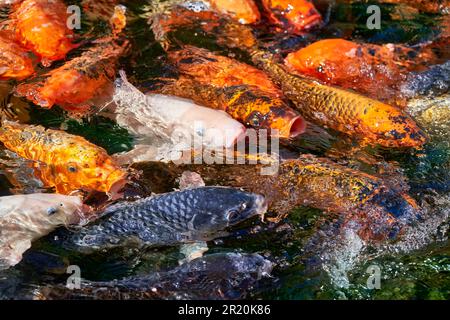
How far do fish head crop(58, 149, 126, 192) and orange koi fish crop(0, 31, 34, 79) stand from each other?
137 cm

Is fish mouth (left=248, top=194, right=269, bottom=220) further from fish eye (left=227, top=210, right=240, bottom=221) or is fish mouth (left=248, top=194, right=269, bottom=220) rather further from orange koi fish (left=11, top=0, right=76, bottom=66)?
orange koi fish (left=11, top=0, right=76, bottom=66)

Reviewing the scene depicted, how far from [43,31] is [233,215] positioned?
2.49m

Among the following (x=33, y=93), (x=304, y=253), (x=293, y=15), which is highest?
(x=293, y=15)

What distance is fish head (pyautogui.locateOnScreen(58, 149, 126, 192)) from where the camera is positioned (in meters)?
3.92

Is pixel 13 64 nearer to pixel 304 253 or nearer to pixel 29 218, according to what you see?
pixel 29 218

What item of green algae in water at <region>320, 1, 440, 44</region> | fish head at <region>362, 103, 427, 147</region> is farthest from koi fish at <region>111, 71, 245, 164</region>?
green algae in water at <region>320, 1, 440, 44</region>

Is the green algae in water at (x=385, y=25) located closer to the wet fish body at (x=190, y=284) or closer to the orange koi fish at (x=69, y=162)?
the orange koi fish at (x=69, y=162)

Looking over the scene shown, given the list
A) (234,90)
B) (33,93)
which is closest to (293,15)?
(234,90)

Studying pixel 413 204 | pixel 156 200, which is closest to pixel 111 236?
pixel 156 200

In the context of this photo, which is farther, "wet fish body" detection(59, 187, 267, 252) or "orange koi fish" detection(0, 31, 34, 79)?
"orange koi fish" detection(0, 31, 34, 79)

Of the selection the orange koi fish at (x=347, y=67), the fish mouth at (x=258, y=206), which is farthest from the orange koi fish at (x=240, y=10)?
the fish mouth at (x=258, y=206)

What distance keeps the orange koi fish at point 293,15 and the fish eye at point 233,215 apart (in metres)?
2.64

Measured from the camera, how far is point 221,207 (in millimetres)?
3645

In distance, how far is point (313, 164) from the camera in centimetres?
406
